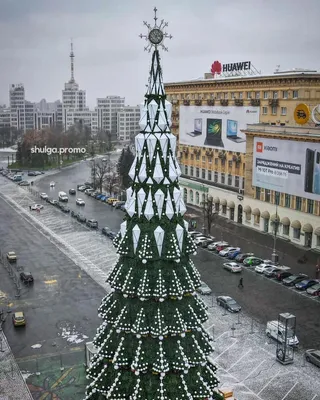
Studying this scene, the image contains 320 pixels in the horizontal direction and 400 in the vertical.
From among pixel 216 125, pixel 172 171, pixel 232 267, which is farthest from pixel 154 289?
pixel 216 125

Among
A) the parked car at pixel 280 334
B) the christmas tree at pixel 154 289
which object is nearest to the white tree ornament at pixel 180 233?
the christmas tree at pixel 154 289

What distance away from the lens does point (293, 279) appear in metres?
45.8

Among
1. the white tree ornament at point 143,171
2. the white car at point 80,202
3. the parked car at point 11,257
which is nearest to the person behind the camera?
the white tree ornament at point 143,171

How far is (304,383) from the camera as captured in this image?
95.0 feet

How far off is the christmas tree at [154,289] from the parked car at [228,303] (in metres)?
25.3

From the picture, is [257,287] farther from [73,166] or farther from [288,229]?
[73,166]

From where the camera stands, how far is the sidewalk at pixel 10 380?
27.5 meters

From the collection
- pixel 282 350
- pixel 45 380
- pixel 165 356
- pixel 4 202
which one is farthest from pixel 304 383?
pixel 4 202

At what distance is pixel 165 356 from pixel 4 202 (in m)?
77.7

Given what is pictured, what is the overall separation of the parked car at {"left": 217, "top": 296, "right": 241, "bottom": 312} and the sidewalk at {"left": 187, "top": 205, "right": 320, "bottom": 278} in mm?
12227

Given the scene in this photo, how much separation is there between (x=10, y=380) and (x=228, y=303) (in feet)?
57.3

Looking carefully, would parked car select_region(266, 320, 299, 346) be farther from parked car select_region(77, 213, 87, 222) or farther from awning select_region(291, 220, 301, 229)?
parked car select_region(77, 213, 87, 222)

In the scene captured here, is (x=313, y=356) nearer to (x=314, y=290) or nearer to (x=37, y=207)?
(x=314, y=290)

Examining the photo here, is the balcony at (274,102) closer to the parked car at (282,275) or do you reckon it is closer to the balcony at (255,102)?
the balcony at (255,102)
